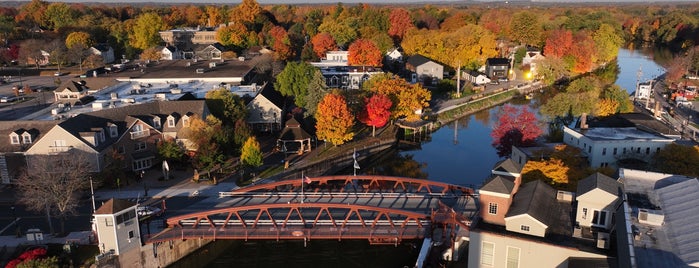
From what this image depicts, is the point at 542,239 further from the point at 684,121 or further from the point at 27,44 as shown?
the point at 27,44

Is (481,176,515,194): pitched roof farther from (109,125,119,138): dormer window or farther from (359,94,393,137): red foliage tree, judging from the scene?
(109,125,119,138): dormer window

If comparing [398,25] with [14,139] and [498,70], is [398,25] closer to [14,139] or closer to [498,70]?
[498,70]

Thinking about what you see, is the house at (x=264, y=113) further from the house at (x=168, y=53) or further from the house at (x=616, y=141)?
the house at (x=168, y=53)

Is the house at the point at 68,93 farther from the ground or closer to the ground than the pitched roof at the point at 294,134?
farther from the ground

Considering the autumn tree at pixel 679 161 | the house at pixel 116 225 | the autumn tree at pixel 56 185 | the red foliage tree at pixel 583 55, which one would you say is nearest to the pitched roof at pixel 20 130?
the autumn tree at pixel 56 185

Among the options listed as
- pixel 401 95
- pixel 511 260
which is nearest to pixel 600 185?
pixel 511 260
